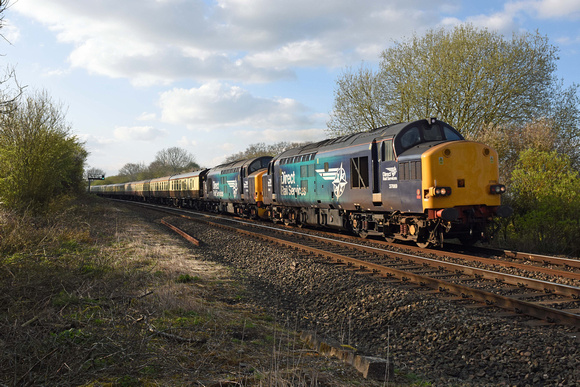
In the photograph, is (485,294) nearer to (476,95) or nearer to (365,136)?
(365,136)

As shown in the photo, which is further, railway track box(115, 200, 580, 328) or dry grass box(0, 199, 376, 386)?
railway track box(115, 200, 580, 328)

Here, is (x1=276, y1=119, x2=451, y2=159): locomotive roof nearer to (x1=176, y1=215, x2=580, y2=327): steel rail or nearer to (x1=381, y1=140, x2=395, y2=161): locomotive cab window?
(x1=381, y1=140, x2=395, y2=161): locomotive cab window

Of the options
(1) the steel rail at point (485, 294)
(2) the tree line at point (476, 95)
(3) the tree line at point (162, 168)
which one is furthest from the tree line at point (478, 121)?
(3) the tree line at point (162, 168)

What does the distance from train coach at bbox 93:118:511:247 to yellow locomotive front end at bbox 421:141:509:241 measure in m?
0.02

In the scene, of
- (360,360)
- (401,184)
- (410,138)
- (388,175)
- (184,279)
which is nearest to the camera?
(360,360)

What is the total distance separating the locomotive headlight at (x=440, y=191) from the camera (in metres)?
10.3

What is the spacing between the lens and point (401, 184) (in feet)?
37.7

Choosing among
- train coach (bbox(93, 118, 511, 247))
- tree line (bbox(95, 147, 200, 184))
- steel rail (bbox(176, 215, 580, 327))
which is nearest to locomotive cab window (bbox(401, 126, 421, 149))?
train coach (bbox(93, 118, 511, 247))

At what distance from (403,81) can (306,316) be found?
73.8 ft

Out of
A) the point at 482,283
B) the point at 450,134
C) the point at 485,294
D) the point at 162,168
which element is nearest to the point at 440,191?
the point at 450,134

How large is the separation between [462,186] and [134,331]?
9.00 metres

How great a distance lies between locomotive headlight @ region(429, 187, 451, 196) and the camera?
10.3 meters

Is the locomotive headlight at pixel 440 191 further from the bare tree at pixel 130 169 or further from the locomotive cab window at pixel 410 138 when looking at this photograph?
the bare tree at pixel 130 169

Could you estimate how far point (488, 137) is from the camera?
1947 cm
